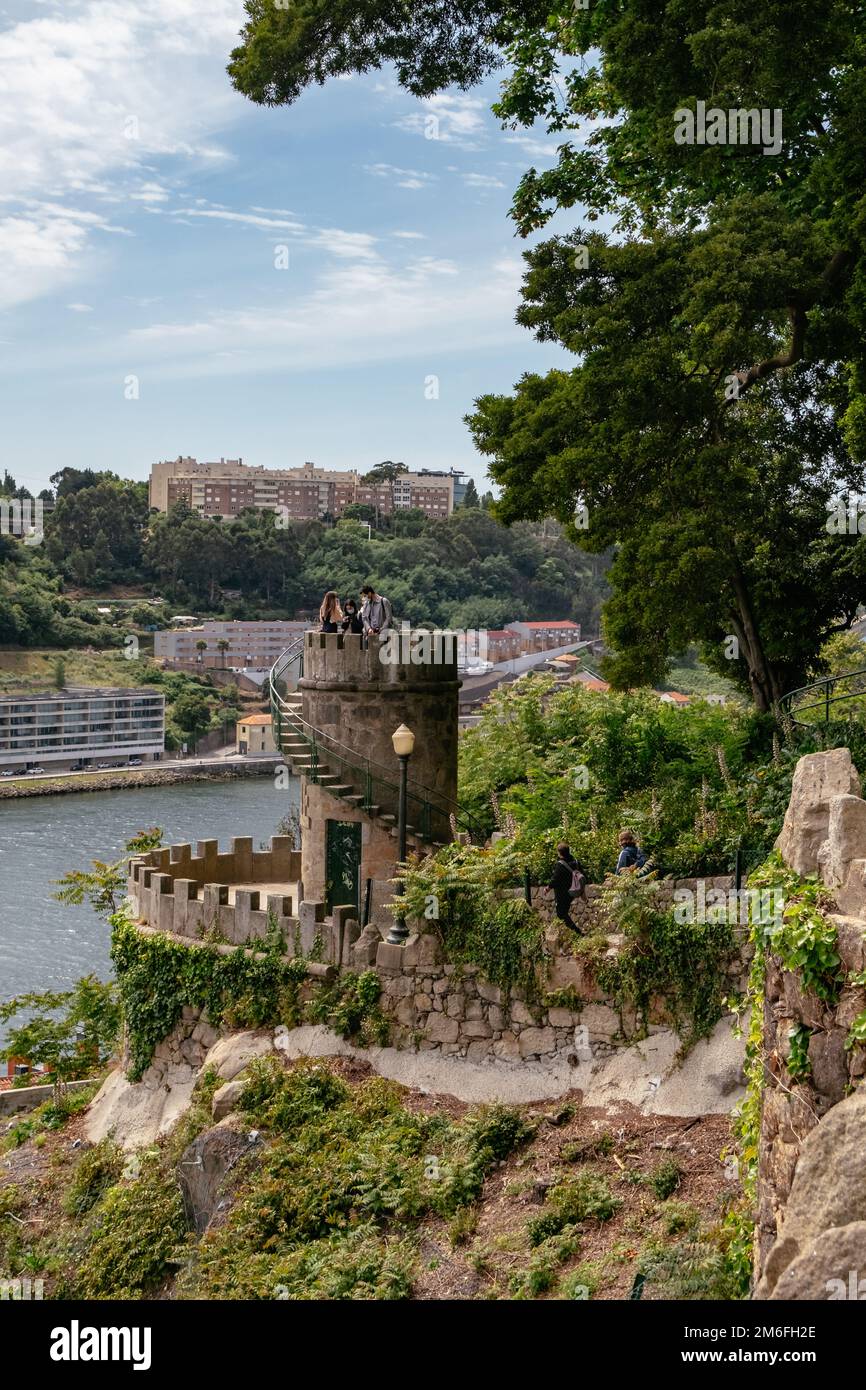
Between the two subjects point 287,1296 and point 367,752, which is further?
point 367,752

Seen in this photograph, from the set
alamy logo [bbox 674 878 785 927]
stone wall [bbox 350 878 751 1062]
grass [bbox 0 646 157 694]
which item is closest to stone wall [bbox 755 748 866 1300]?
alamy logo [bbox 674 878 785 927]

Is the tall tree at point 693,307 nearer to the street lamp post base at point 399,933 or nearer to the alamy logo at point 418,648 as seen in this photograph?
the alamy logo at point 418,648

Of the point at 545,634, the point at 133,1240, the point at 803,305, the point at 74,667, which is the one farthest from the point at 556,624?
the point at 133,1240

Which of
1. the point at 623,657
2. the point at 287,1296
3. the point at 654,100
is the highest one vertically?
the point at 654,100

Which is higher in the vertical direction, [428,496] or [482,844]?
[428,496]

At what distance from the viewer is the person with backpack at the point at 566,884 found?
43.0 ft

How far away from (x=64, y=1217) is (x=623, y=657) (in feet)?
29.7

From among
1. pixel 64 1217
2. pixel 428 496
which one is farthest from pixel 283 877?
pixel 428 496

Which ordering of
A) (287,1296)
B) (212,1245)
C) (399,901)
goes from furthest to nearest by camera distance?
(399,901), (212,1245), (287,1296)

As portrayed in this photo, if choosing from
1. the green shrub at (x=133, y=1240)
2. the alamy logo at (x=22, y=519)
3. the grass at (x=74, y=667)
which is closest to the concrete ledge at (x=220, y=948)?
the green shrub at (x=133, y=1240)

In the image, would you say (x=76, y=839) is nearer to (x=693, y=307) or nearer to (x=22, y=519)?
(x=693, y=307)

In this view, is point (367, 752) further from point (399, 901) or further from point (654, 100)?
point (654, 100)
